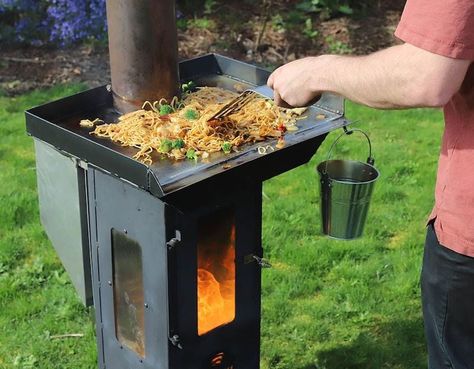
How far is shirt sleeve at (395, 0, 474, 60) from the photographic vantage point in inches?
74.8

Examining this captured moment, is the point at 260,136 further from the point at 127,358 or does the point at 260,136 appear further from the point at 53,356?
the point at 53,356

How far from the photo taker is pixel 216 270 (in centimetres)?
300

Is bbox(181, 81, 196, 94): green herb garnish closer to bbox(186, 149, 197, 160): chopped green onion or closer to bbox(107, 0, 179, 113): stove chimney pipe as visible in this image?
bbox(107, 0, 179, 113): stove chimney pipe

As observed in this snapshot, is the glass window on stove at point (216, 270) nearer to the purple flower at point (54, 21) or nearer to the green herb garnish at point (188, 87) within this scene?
the green herb garnish at point (188, 87)

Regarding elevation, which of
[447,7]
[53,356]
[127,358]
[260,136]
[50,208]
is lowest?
[53,356]

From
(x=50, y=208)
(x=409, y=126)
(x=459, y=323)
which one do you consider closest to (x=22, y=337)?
(x=50, y=208)

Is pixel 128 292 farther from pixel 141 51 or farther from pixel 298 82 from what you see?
pixel 298 82

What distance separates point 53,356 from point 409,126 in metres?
3.48

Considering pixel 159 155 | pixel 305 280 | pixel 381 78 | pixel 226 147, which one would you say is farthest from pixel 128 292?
pixel 305 280

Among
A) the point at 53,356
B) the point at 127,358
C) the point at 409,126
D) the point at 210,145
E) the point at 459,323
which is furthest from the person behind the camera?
the point at 409,126

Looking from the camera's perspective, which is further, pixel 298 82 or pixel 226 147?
pixel 226 147

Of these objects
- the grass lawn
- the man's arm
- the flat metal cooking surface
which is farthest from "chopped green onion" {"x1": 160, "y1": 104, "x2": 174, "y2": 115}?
the grass lawn

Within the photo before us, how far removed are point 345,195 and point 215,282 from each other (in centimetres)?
59

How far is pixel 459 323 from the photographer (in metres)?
2.43
